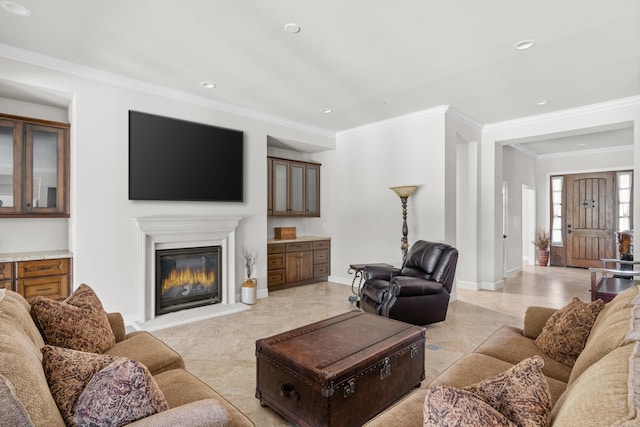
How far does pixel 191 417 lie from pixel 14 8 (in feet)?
10.8

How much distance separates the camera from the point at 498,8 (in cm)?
256

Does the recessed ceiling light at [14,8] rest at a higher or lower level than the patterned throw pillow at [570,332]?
higher

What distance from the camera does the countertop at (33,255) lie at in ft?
Answer: 11.2

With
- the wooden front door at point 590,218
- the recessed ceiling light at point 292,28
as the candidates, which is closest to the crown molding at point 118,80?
the recessed ceiling light at point 292,28

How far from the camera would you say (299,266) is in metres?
6.08

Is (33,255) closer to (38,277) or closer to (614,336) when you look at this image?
(38,277)

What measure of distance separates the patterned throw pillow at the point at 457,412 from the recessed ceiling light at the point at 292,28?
2.80m

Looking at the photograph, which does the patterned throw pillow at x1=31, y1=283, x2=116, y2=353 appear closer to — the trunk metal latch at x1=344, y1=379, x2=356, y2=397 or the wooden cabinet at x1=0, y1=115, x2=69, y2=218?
the trunk metal latch at x1=344, y1=379, x2=356, y2=397

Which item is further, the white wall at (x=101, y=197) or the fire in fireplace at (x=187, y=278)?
the fire in fireplace at (x=187, y=278)

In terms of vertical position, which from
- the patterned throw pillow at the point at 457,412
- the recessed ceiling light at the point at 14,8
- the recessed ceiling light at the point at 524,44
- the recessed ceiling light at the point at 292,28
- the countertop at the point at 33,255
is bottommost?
the patterned throw pillow at the point at 457,412

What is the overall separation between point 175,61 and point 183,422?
3.40 meters

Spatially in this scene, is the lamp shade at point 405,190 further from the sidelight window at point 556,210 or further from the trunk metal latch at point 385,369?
the sidelight window at point 556,210

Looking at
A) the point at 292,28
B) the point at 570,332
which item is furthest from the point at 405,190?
the point at 570,332

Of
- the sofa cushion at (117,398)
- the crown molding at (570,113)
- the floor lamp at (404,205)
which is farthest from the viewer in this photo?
the floor lamp at (404,205)
